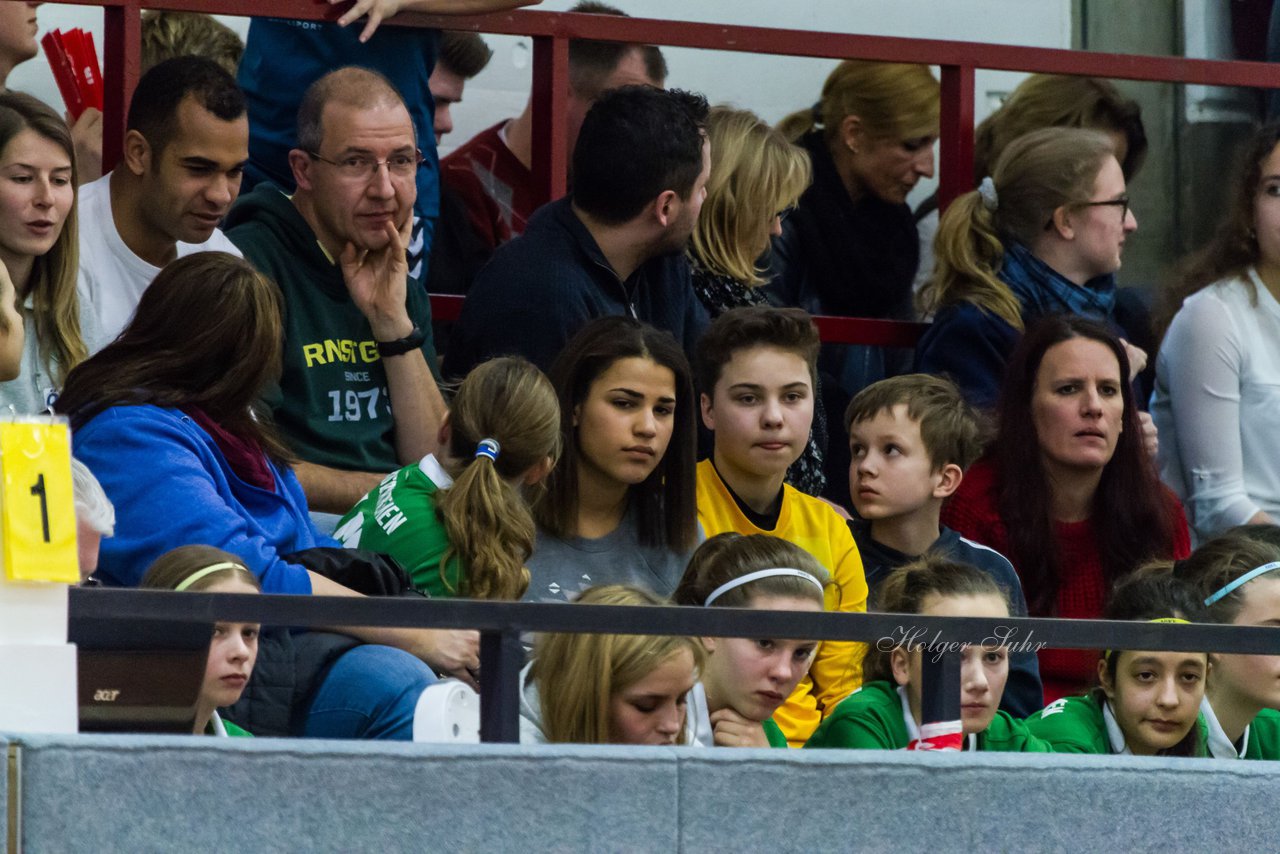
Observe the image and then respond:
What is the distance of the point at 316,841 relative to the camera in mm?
3445

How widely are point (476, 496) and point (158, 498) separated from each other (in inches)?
27.5

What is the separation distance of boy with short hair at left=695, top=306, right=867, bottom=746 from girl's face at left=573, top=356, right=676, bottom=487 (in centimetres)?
29

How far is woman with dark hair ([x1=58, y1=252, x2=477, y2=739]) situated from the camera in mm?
4199

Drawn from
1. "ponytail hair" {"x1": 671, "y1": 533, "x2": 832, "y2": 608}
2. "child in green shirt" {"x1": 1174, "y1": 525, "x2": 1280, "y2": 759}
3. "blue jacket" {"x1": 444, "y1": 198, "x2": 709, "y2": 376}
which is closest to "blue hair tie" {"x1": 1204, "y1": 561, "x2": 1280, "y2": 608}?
"child in green shirt" {"x1": 1174, "y1": 525, "x2": 1280, "y2": 759}

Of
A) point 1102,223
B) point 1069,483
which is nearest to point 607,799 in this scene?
point 1069,483

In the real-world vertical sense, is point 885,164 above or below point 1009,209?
above

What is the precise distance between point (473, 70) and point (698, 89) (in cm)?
85

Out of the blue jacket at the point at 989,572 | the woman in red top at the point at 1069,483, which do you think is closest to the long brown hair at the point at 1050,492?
the woman in red top at the point at 1069,483

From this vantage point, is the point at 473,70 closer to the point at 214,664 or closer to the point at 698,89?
the point at 698,89

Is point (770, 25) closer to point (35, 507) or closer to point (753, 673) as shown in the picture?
point (753, 673)

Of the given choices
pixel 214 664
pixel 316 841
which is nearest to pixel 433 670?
pixel 214 664

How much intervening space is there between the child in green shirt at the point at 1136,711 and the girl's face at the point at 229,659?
1.74m

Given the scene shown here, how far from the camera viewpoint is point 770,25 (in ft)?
25.6

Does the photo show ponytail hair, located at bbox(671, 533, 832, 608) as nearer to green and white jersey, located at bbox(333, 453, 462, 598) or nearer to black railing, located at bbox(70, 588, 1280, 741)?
green and white jersey, located at bbox(333, 453, 462, 598)
